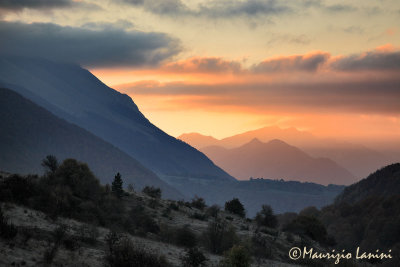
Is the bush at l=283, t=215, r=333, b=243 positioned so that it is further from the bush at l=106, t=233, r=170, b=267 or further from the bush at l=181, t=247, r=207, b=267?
the bush at l=106, t=233, r=170, b=267

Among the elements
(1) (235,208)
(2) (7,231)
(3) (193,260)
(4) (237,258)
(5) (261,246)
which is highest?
(1) (235,208)

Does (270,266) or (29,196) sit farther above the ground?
(29,196)

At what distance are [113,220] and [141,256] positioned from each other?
83.6ft

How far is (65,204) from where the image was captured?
5209 centimetres

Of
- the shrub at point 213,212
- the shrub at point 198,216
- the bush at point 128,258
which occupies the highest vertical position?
the shrub at point 213,212

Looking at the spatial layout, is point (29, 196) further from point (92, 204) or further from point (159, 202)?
point (159, 202)

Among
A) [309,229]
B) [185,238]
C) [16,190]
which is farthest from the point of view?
[309,229]

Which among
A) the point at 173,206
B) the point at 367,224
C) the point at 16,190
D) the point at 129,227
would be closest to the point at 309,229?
the point at 173,206

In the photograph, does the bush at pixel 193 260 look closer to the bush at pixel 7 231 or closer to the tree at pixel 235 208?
the bush at pixel 7 231

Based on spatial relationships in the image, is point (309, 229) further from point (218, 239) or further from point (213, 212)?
point (218, 239)

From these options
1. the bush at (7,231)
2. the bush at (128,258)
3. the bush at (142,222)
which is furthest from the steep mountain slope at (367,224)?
the bush at (7,231)

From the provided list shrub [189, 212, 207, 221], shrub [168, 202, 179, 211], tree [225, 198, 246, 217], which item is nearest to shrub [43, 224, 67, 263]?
shrub [189, 212, 207, 221]

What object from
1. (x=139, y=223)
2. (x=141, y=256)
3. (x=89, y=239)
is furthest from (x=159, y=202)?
(x=141, y=256)

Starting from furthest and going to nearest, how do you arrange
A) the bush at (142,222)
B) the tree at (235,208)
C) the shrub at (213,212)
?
the tree at (235,208), the shrub at (213,212), the bush at (142,222)
